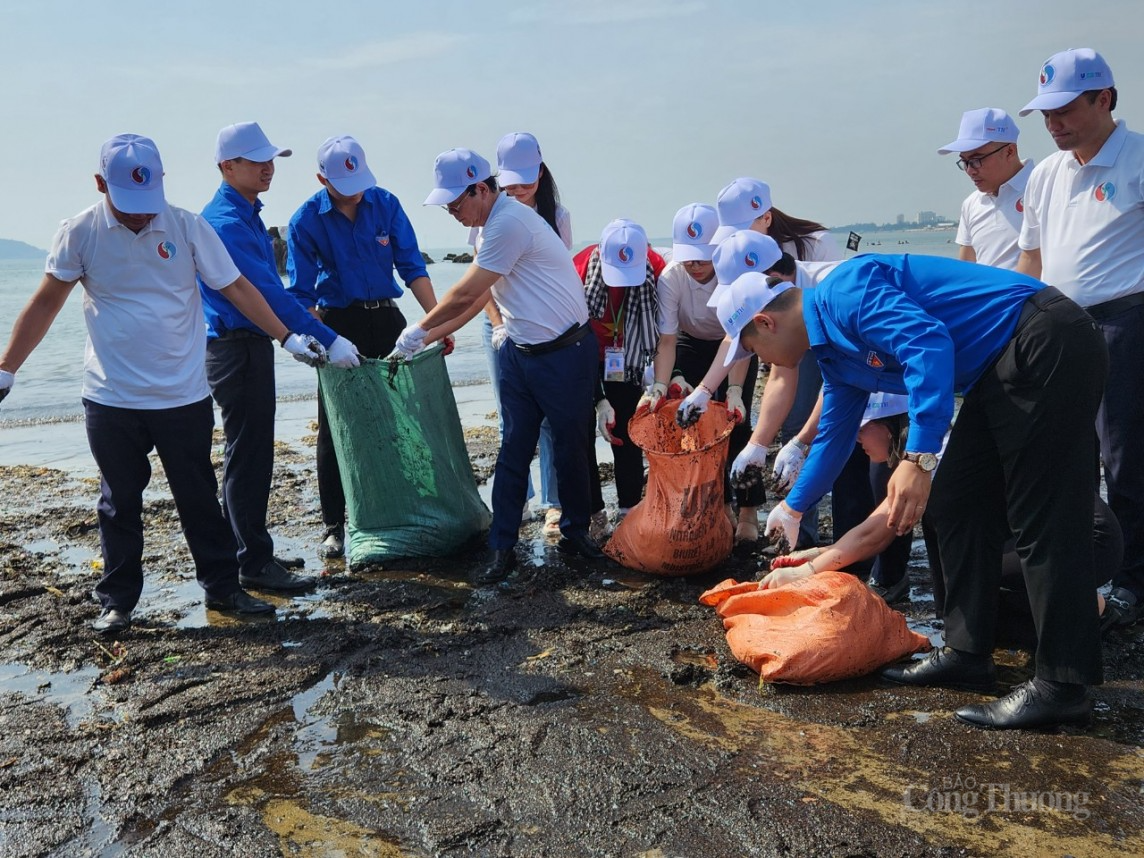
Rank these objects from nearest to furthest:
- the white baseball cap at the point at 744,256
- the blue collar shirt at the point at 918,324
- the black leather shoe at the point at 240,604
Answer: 1. the blue collar shirt at the point at 918,324
2. the white baseball cap at the point at 744,256
3. the black leather shoe at the point at 240,604

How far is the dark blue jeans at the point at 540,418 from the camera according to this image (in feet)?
14.4

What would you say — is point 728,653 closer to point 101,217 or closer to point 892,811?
point 892,811

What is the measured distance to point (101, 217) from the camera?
3.69 metres

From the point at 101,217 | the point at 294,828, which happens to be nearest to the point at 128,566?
the point at 101,217

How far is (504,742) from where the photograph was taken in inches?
114

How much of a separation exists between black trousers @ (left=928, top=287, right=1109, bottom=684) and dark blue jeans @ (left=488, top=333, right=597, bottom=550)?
181 cm

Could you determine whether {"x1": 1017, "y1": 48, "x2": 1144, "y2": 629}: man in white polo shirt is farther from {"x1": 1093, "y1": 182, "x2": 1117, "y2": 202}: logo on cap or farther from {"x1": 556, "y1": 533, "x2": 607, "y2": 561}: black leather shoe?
{"x1": 556, "y1": 533, "x2": 607, "y2": 561}: black leather shoe

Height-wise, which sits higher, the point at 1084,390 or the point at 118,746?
the point at 1084,390

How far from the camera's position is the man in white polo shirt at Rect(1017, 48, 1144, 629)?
3535 millimetres

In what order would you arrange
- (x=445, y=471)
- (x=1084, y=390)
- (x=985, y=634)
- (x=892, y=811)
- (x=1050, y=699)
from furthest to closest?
(x=445, y=471)
(x=985, y=634)
(x=1050, y=699)
(x=1084, y=390)
(x=892, y=811)

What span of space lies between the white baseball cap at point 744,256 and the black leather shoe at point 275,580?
228 cm

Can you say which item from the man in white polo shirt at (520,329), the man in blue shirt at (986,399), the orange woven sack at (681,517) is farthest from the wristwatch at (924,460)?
the man in white polo shirt at (520,329)

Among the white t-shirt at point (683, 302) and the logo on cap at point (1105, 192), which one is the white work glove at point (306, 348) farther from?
the logo on cap at point (1105, 192)

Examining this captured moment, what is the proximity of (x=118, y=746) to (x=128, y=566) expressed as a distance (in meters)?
1.13
